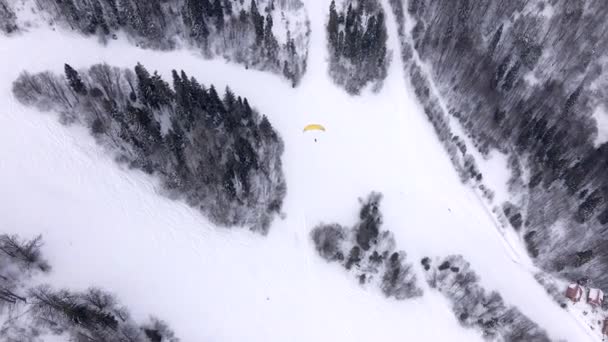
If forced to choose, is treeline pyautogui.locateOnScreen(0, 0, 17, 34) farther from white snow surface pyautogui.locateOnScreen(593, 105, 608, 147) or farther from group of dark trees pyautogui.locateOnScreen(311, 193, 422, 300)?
white snow surface pyautogui.locateOnScreen(593, 105, 608, 147)

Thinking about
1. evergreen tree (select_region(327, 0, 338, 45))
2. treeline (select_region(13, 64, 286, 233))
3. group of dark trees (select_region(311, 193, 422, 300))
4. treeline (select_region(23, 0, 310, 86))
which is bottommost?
group of dark trees (select_region(311, 193, 422, 300))

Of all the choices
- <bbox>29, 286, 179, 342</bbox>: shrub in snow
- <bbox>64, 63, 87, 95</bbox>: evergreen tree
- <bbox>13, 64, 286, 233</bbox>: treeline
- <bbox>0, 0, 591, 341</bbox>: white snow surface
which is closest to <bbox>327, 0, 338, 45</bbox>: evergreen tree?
<bbox>0, 0, 591, 341</bbox>: white snow surface

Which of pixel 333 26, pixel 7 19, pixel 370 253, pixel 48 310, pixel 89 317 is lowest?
pixel 89 317

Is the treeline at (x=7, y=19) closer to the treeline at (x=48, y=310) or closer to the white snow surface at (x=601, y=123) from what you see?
the treeline at (x=48, y=310)

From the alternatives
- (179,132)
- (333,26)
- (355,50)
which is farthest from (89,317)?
(333,26)

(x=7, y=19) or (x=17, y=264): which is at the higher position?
(x=7, y=19)

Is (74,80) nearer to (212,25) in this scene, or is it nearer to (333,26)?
(212,25)
